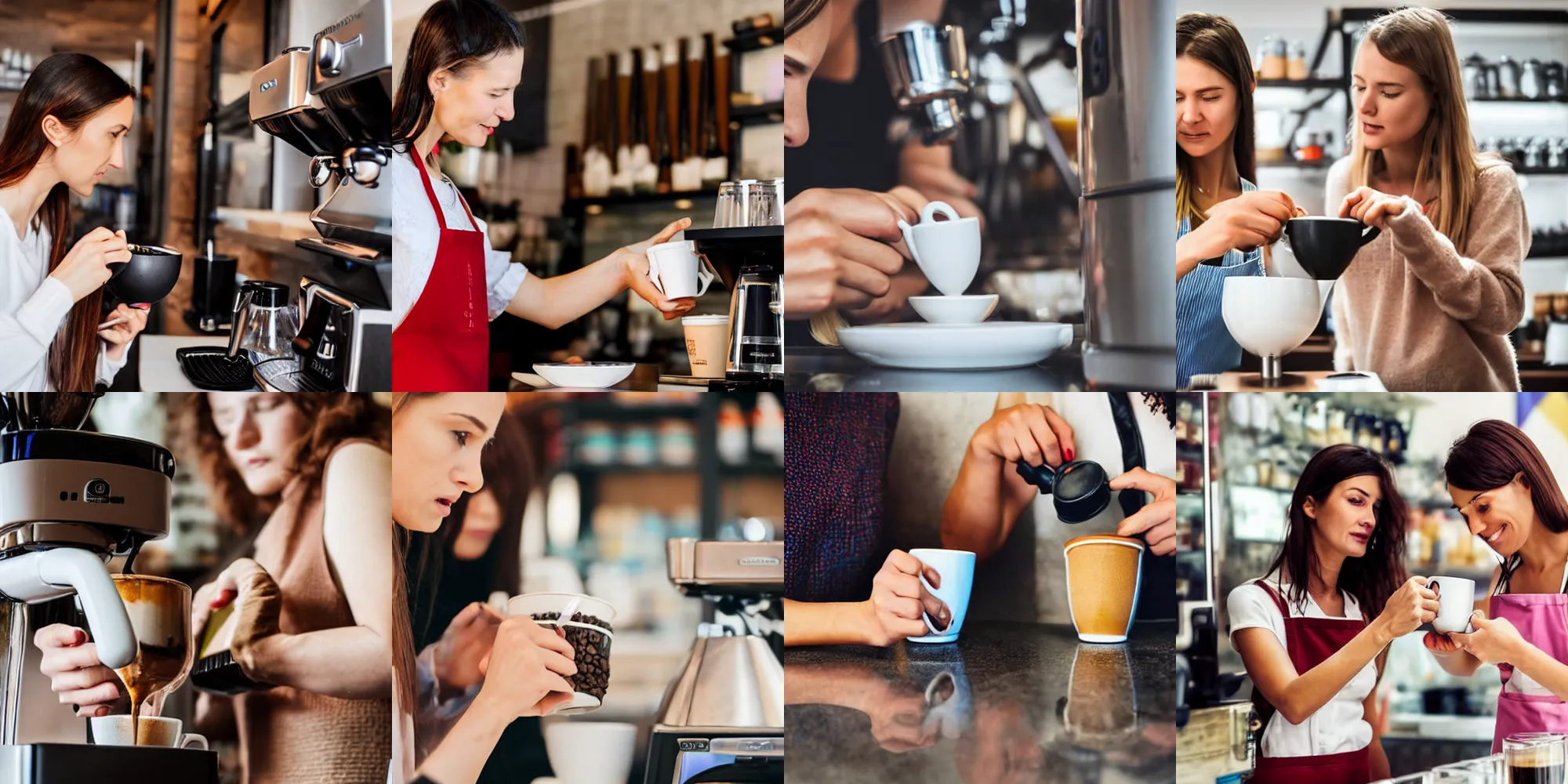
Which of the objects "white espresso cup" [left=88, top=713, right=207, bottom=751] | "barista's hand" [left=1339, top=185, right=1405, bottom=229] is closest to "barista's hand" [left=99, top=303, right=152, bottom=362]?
"white espresso cup" [left=88, top=713, right=207, bottom=751]

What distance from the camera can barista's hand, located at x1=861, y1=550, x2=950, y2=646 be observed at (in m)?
2.07

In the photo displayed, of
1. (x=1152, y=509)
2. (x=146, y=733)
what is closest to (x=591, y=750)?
(x=146, y=733)

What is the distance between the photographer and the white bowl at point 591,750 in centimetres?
212

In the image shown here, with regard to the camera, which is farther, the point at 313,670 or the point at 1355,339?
the point at 313,670

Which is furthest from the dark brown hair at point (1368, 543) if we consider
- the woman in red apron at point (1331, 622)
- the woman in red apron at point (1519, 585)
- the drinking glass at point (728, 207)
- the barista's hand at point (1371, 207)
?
the drinking glass at point (728, 207)

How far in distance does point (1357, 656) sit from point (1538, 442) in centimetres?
49

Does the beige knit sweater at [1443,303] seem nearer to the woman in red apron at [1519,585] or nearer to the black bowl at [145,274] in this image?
the woman in red apron at [1519,585]

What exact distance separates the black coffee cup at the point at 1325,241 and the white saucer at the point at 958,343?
0.41m

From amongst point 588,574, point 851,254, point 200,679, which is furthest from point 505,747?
point 851,254

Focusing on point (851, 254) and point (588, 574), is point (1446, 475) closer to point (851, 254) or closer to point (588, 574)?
point (851, 254)

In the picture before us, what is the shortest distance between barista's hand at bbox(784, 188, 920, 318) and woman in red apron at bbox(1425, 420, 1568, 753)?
1.06 metres

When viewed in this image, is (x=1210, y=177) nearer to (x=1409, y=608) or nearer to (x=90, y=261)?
(x=1409, y=608)

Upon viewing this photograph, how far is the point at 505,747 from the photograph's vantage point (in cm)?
213

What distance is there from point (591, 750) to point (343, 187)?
1130mm
